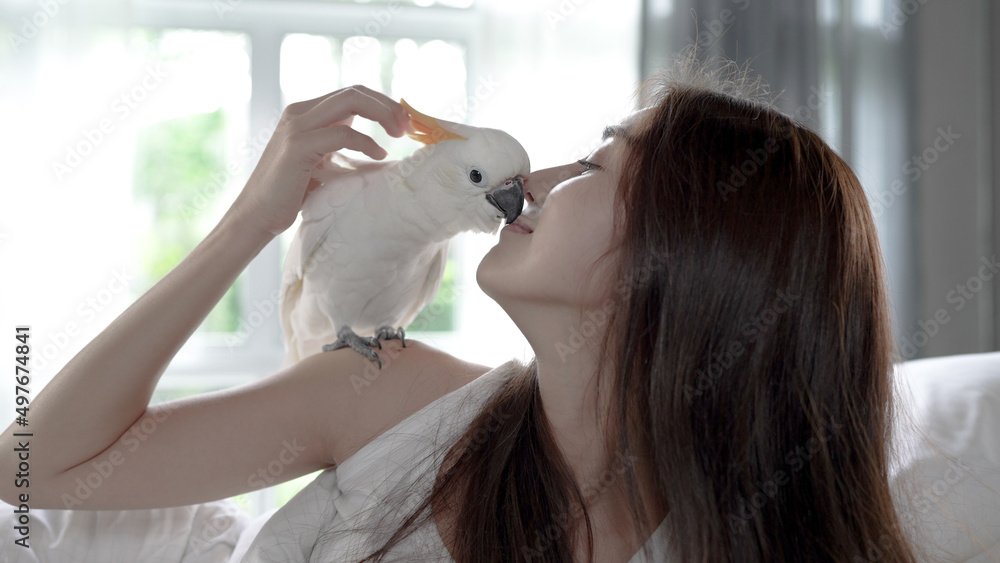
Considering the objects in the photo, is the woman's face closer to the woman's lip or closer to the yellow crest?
the woman's lip

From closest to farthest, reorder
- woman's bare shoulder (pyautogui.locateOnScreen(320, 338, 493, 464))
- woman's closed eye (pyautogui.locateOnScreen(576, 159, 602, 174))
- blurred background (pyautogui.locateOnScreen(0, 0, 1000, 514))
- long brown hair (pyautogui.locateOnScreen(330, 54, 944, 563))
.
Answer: long brown hair (pyautogui.locateOnScreen(330, 54, 944, 563)) → woman's closed eye (pyautogui.locateOnScreen(576, 159, 602, 174)) → woman's bare shoulder (pyautogui.locateOnScreen(320, 338, 493, 464)) → blurred background (pyautogui.locateOnScreen(0, 0, 1000, 514))

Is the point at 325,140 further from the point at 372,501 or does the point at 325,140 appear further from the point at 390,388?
the point at 372,501

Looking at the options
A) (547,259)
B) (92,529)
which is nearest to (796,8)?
(547,259)

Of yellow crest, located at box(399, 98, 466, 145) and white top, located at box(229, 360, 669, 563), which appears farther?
yellow crest, located at box(399, 98, 466, 145)

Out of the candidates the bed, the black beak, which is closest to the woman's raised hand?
the black beak

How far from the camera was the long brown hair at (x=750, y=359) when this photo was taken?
2.50 ft

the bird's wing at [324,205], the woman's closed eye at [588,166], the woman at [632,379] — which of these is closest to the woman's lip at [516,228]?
the woman at [632,379]

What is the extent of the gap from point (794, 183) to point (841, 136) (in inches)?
93.1

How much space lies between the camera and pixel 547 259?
31.6 inches

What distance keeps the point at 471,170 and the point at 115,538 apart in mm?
878

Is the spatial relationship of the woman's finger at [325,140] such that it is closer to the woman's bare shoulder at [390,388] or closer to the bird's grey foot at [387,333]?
the woman's bare shoulder at [390,388]

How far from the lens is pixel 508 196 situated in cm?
111

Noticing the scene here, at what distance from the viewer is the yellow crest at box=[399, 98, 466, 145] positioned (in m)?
1.08

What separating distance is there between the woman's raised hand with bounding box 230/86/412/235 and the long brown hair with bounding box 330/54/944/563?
448 millimetres
